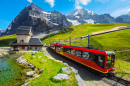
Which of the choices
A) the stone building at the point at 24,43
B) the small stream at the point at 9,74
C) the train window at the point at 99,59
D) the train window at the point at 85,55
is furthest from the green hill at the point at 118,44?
the stone building at the point at 24,43

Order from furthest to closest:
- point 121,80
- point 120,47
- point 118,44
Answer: point 118,44 → point 120,47 → point 121,80

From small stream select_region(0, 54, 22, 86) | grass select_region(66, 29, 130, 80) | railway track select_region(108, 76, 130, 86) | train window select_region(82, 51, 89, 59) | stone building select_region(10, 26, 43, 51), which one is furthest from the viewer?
stone building select_region(10, 26, 43, 51)

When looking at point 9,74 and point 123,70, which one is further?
point 123,70

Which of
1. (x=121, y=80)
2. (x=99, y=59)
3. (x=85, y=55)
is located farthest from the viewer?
(x=85, y=55)

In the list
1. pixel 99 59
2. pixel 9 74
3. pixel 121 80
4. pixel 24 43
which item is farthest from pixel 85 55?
pixel 24 43

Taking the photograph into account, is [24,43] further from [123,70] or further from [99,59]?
[123,70]

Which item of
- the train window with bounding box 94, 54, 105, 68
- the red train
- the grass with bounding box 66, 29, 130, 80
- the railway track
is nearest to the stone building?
the grass with bounding box 66, 29, 130, 80

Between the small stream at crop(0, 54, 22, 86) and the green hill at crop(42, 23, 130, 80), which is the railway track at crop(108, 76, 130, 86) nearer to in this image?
the green hill at crop(42, 23, 130, 80)

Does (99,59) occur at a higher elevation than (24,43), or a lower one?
lower

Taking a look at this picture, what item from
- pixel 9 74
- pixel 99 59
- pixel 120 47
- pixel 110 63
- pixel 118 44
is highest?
pixel 118 44

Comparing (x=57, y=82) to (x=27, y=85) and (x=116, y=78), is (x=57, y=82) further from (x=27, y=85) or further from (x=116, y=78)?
(x=116, y=78)

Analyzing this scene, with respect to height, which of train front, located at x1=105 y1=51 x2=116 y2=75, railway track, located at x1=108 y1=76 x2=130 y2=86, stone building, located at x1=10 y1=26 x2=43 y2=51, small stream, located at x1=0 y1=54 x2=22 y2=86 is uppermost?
stone building, located at x1=10 y1=26 x2=43 y2=51

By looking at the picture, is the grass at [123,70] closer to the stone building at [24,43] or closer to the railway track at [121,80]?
the railway track at [121,80]

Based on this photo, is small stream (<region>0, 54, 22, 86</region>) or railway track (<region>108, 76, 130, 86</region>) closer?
railway track (<region>108, 76, 130, 86</region>)
